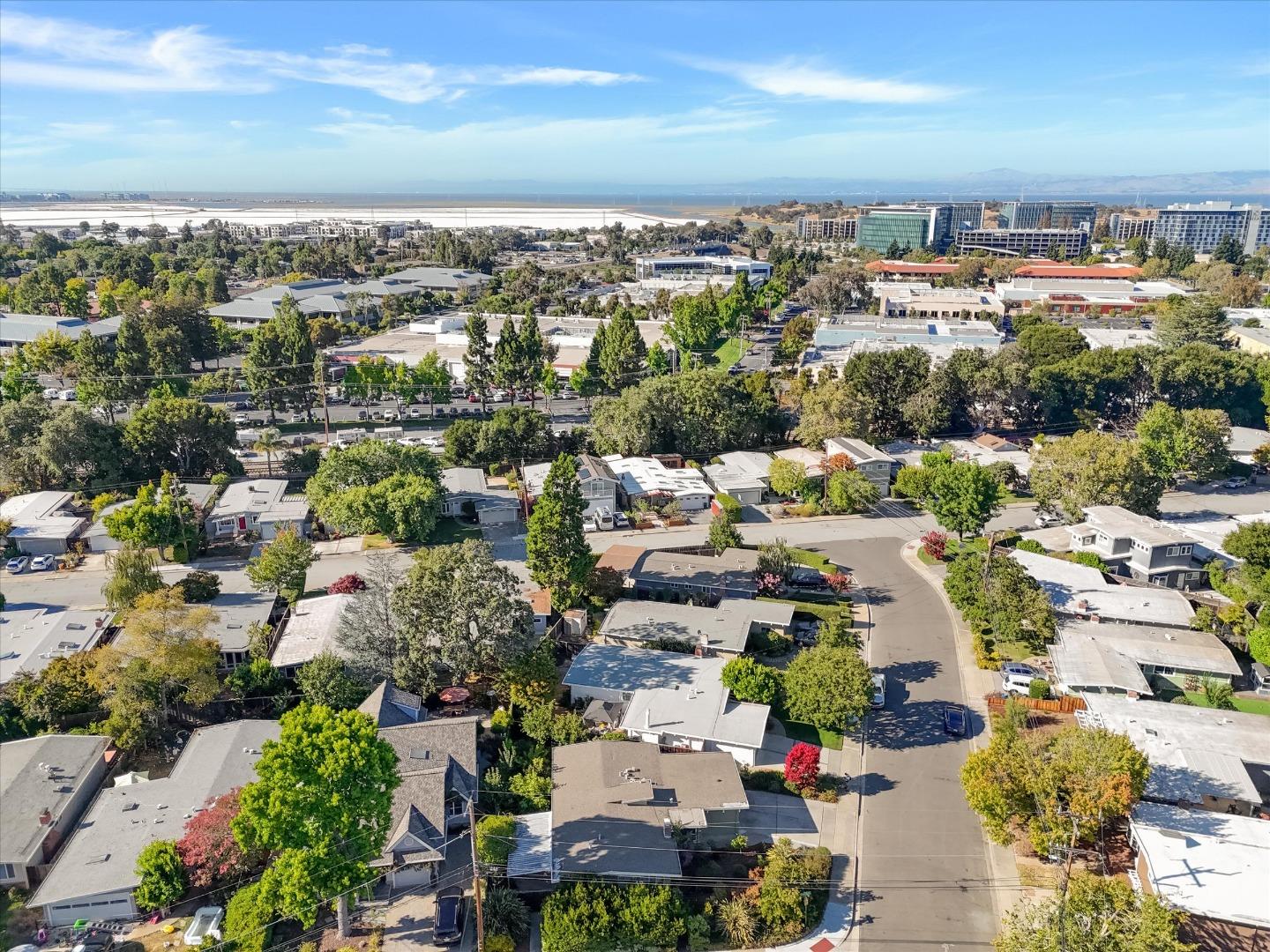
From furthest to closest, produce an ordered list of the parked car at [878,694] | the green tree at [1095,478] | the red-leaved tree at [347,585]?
the green tree at [1095,478] → the red-leaved tree at [347,585] → the parked car at [878,694]

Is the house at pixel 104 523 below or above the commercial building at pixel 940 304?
below

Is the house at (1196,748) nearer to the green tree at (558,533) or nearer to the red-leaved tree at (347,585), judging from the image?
the green tree at (558,533)

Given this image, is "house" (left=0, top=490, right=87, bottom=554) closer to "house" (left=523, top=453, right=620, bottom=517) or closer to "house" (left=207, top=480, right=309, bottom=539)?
"house" (left=207, top=480, right=309, bottom=539)

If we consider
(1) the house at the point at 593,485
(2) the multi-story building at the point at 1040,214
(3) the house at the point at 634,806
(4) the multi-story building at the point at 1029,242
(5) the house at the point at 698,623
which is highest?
(2) the multi-story building at the point at 1040,214

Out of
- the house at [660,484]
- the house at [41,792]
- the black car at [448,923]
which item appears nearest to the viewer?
the black car at [448,923]

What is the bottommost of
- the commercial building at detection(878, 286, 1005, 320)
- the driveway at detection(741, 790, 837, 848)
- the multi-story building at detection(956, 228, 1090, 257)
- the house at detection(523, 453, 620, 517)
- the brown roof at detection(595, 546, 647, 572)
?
the driveway at detection(741, 790, 837, 848)

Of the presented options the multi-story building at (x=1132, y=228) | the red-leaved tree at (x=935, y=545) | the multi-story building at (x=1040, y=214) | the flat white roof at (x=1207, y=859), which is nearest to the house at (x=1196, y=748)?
the flat white roof at (x=1207, y=859)

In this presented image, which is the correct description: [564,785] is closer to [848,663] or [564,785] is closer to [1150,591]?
[848,663]

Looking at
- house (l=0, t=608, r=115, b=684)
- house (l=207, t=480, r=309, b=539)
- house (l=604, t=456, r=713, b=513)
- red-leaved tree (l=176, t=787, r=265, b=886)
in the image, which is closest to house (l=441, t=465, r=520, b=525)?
house (l=604, t=456, r=713, b=513)
